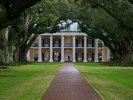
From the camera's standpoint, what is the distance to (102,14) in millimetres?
58438

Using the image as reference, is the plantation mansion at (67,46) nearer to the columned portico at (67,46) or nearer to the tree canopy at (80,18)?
the columned portico at (67,46)

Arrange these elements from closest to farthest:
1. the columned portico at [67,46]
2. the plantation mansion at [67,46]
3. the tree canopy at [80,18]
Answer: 1. the tree canopy at [80,18]
2. the plantation mansion at [67,46]
3. the columned portico at [67,46]

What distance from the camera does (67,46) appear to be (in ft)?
443

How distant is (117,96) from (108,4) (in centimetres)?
2660

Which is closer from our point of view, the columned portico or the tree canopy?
the tree canopy

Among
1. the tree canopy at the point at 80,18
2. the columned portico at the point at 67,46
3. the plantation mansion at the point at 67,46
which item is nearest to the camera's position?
the tree canopy at the point at 80,18

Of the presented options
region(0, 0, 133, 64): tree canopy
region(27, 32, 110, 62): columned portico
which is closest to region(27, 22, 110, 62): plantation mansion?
region(27, 32, 110, 62): columned portico

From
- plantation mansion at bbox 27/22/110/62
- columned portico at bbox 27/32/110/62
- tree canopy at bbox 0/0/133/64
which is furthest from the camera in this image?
columned portico at bbox 27/32/110/62

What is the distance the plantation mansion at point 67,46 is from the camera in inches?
5217

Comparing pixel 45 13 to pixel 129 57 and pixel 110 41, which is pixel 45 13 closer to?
pixel 129 57

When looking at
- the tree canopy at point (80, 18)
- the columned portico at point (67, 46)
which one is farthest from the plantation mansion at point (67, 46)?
the tree canopy at point (80, 18)

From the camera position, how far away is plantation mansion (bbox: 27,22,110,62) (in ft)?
435

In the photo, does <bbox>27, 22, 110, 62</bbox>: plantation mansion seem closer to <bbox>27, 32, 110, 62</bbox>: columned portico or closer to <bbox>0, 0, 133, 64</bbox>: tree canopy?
<bbox>27, 32, 110, 62</bbox>: columned portico

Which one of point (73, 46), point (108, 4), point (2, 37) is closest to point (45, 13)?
point (2, 37)
